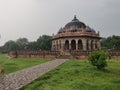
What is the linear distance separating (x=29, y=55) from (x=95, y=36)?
1728 cm

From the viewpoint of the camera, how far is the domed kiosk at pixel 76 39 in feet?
169

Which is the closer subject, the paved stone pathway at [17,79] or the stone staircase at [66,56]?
the paved stone pathway at [17,79]

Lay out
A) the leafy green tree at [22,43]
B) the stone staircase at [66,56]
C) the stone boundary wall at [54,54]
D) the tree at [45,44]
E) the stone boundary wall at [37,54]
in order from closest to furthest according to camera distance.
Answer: the stone boundary wall at [54,54] → the stone staircase at [66,56] → the stone boundary wall at [37,54] → the tree at [45,44] → the leafy green tree at [22,43]

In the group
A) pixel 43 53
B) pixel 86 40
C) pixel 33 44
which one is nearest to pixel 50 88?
pixel 43 53

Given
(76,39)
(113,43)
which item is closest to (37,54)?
(76,39)

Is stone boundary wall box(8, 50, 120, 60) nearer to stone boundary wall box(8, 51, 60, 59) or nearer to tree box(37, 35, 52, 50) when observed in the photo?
stone boundary wall box(8, 51, 60, 59)

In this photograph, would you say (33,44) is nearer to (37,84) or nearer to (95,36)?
(95,36)

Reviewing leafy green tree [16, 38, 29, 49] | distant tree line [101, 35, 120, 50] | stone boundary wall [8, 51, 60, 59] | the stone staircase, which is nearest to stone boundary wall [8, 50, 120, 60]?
stone boundary wall [8, 51, 60, 59]

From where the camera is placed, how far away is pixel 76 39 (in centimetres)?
5197

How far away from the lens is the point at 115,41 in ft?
255

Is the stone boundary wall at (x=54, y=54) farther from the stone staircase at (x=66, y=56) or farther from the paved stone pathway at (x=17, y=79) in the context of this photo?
the paved stone pathway at (x=17, y=79)

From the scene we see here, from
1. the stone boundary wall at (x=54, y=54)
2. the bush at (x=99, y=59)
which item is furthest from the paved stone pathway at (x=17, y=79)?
the stone boundary wall at (x=54, y=54)

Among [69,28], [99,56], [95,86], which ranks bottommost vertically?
[95,86]

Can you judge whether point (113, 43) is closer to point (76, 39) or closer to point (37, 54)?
point (76, 39)
